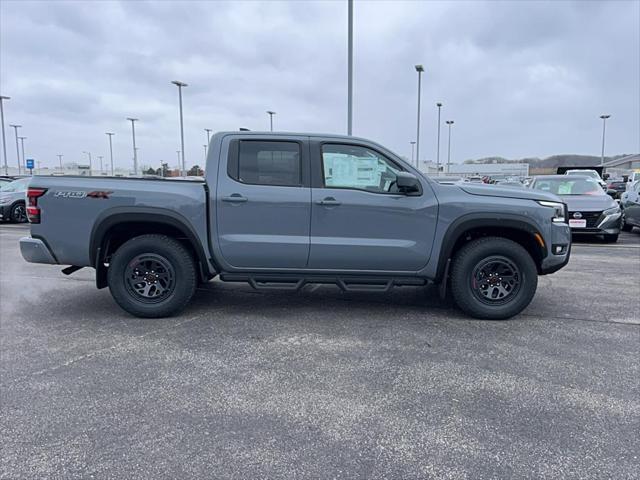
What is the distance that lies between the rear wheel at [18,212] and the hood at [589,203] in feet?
54.3

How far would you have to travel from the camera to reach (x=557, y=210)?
15.7 ft

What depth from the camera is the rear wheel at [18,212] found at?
623 inches

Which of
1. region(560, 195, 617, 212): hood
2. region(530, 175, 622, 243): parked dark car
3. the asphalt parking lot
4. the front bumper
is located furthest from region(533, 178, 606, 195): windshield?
the front bumper

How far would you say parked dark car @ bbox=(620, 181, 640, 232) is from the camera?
11.8 m

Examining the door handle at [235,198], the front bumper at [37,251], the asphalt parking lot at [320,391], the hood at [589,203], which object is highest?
the door handle at [235,198]

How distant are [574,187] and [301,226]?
8.85 metres

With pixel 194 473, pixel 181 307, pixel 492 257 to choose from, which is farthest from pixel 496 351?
pixel 181 307

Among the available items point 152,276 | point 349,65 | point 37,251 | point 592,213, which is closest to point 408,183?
point 152,276

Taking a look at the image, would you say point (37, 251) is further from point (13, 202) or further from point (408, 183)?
point (13, 202)

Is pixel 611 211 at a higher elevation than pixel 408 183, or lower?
lower

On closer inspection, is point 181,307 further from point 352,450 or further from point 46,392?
point 352,450

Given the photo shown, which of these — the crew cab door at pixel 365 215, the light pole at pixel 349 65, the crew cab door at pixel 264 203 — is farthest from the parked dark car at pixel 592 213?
the crew cab door at pixel 264 203

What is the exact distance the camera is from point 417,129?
26875mm

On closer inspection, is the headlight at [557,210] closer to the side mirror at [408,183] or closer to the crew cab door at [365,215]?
the crew cab door at [365,215]
